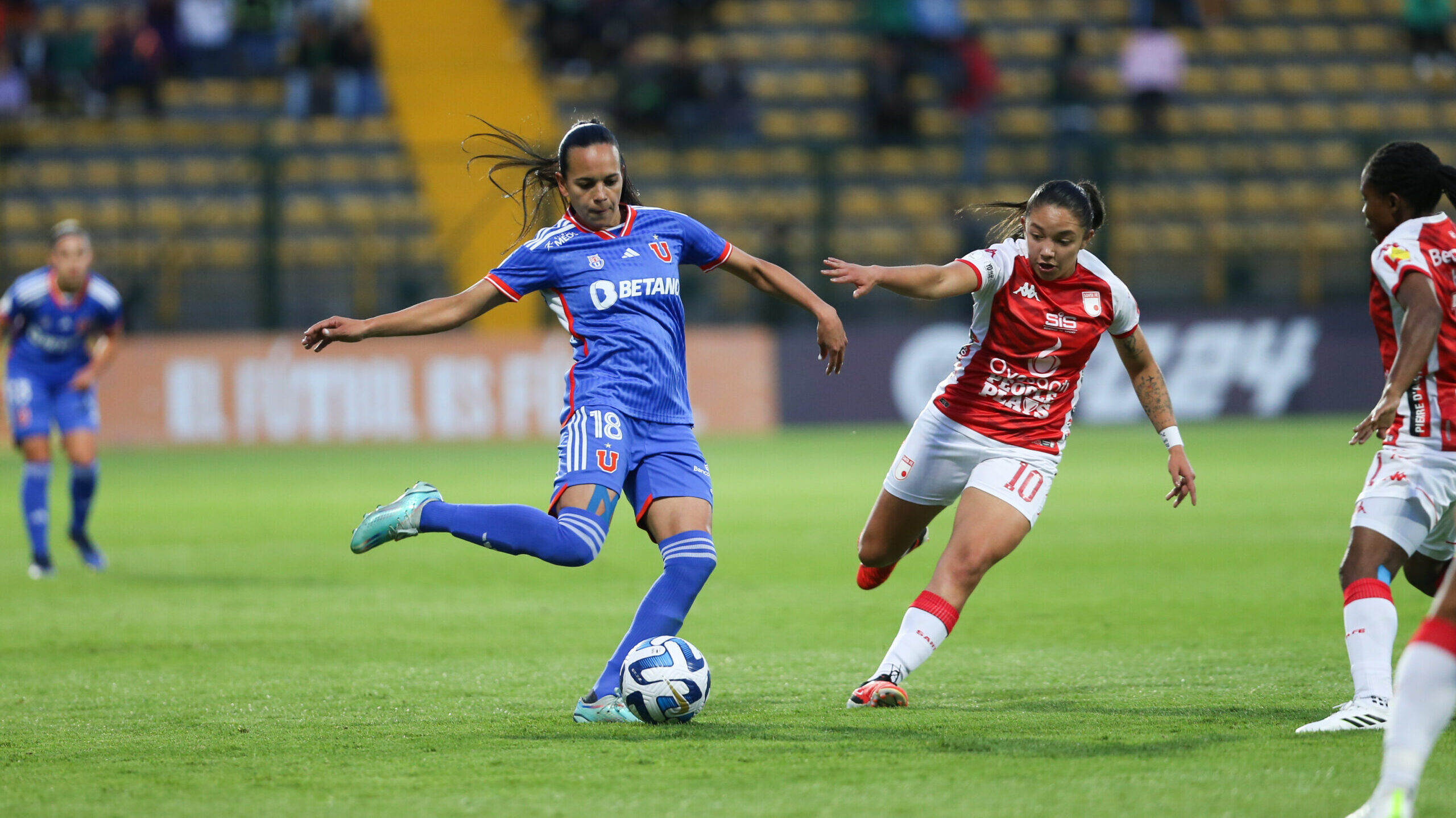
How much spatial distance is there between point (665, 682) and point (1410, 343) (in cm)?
260

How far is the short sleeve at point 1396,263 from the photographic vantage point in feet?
17.0

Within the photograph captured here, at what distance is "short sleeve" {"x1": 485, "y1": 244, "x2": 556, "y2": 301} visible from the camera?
5.73 m

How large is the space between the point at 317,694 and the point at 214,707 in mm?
392

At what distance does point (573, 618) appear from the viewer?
830 centimetres

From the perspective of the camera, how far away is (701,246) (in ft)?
19.5

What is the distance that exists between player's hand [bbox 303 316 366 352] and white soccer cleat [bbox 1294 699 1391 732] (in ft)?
10.8

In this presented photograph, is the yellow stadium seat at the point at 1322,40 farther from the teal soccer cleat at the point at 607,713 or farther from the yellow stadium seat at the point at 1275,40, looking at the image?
the teal soccer cleat at the point at 607,713

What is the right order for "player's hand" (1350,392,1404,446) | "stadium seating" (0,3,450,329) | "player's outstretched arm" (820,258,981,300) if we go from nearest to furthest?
"player's hand" (1350,392,1404,446)
"player's outstretched arm" (820,258,981,300)
"stadium seating" (0,3,450,329)

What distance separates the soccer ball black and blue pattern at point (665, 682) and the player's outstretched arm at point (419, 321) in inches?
50.6

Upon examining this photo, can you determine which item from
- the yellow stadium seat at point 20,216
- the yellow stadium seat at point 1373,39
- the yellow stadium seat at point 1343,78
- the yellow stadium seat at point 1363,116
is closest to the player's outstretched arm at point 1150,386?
the yellow stadium seat at point 20,216

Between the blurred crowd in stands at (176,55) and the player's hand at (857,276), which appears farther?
the blurred crowd in stands at (176,55)

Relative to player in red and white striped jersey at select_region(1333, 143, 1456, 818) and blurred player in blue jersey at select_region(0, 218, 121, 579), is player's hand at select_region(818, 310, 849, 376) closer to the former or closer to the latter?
player in red and white striped jersey at select_region(1333, 143, 1456, 818)

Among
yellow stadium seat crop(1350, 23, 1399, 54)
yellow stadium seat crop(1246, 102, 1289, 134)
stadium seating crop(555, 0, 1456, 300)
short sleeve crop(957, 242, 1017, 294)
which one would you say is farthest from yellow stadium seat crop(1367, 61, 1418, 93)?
short sleeve crop(957, 242, 1017, 294)

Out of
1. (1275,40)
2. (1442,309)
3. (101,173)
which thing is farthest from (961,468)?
(1275,40)
